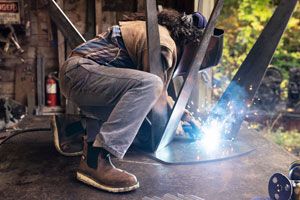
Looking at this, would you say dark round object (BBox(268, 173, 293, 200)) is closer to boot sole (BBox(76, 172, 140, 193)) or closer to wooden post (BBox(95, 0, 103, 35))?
boot sole (BBox(76, 172, 140, 193))

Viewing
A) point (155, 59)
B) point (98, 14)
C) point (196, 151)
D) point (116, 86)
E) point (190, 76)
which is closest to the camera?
point (116, 86)

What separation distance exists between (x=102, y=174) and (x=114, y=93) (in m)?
0.44

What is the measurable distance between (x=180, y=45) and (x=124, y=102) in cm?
60

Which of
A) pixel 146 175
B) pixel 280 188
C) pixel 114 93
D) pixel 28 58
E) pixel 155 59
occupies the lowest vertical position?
pixel 146 175

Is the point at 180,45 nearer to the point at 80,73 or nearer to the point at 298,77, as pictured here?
the point at 80,73

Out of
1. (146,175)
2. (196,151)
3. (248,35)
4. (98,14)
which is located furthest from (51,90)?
(248,35)

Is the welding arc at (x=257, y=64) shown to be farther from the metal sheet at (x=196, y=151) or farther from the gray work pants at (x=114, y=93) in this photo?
the gray work pants at (x=114, y=93)

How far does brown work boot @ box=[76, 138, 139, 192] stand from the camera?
1902 millimetres

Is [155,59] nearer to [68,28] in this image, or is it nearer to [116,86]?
[116,86]

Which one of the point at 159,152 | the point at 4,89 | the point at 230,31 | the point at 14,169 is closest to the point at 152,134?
the point at 159,152

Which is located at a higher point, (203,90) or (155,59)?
(155,59)

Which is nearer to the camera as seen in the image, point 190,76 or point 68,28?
point 190,76

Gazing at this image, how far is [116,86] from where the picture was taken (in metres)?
1.92

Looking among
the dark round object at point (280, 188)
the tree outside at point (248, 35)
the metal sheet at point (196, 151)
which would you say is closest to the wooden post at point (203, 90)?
the metal sheet at point (196, 151)
